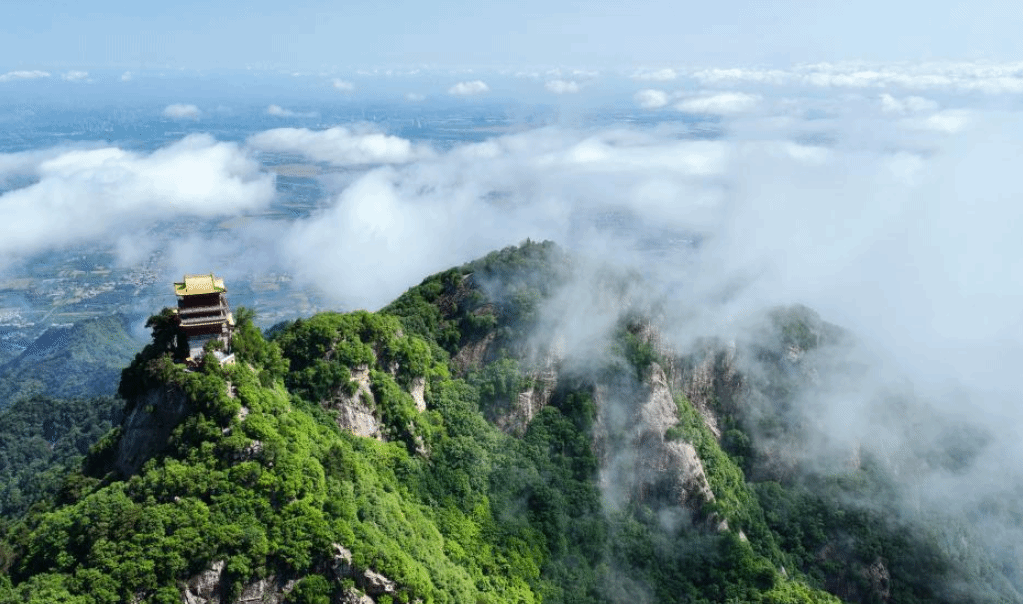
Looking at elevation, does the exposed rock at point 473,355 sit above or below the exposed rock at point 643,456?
above

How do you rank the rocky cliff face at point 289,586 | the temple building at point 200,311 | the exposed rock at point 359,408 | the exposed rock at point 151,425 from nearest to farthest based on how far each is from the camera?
the rocky cliff face at point 289,586, the exposed rock at point 151,425, the temple building at point 200,311, the exposed rock at point 359,408

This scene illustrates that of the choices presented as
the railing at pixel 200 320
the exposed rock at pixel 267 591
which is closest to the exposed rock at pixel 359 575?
the exposed rock at pixel 267 591

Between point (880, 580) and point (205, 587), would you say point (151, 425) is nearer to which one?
point (205, 587)

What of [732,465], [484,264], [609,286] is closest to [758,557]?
[732,465]

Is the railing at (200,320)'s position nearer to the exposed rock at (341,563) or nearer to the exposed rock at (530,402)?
the exposed rock at (341,563)

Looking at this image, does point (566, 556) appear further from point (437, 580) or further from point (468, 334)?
point (468, 334)

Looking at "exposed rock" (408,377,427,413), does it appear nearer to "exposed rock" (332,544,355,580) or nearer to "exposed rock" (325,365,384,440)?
"exposed rock" (325,365,384,440)

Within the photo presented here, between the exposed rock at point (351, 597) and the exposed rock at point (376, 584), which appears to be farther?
the exposed rock at point (376, 584)

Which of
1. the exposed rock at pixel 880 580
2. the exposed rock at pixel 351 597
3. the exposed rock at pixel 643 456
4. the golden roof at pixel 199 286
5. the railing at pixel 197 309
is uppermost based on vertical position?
the golden roof at pixel 199 286
